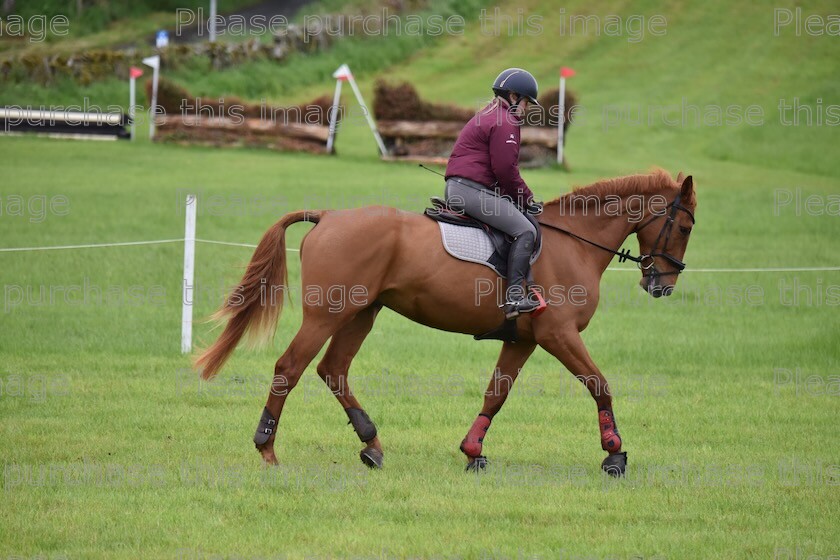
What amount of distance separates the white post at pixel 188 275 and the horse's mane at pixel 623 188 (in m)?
4.76

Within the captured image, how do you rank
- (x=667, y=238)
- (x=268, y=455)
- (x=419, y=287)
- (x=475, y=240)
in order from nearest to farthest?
(x=268, y=455)
(x=419, y=287)
(x=475, y=240)
(x=667, y=238)

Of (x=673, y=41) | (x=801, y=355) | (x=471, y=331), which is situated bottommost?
(x=801, y=355)

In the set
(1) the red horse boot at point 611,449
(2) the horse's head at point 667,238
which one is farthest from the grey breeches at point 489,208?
(1) the red horse boot at point 611,449

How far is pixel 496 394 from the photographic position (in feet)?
27.7

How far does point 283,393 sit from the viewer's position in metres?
7.84

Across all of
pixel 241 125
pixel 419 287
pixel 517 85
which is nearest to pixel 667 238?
pixel 517 85

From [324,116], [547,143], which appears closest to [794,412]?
[547,143]

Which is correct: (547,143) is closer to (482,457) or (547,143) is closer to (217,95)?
(217,95)

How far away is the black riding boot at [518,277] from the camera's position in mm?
7883

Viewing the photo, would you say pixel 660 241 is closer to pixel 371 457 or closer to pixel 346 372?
pixel 346 372

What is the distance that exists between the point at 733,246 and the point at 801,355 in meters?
6.93

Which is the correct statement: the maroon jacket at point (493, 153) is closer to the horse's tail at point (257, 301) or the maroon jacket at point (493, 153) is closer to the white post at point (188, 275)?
the horse's tail at point (257, 301)

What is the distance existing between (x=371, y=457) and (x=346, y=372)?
699 millimetres

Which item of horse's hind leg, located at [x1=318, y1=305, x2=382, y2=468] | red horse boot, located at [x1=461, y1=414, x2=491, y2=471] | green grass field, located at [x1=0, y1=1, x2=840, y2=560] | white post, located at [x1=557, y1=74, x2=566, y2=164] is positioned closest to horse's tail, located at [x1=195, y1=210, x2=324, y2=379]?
horse's hind leg, located at [x1=318, y1=305, x2=382, y2=468]
